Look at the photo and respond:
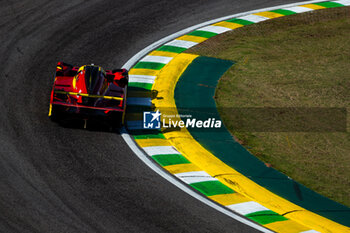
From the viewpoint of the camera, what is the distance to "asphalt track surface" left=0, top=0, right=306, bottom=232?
10820 millimetres

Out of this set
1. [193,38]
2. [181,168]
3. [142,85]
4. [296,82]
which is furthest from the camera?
[193,38]

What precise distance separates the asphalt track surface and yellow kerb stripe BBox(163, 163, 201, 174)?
49 centimetres

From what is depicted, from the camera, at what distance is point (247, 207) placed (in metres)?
11.9

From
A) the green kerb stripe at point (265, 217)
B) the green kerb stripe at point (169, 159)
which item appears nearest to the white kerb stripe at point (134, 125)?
the green kerb stripe at point (169, 159)

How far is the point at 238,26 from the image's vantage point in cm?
2158

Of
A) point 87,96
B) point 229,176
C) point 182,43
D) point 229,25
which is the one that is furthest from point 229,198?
point 229,25

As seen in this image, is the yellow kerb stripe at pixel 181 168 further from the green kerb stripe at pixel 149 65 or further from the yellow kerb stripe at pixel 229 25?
the yellow kerb stripe at pixel 229 25

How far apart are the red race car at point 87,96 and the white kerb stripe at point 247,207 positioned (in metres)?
3.85

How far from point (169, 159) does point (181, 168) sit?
48 cm

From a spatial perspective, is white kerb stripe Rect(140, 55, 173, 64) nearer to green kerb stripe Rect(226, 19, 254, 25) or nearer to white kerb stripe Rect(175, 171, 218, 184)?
green kerb stripe Rect(226, 19, 254, 25)

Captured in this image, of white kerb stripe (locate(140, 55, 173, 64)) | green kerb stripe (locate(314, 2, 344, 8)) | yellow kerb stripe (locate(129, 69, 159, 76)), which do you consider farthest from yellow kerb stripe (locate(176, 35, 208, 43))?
green kerb stripe (locate(314, 2, 344, 8))

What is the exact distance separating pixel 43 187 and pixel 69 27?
980cm

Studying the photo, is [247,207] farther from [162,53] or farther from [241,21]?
[241,21]

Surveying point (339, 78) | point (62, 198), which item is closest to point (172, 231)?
point (62, 198)
